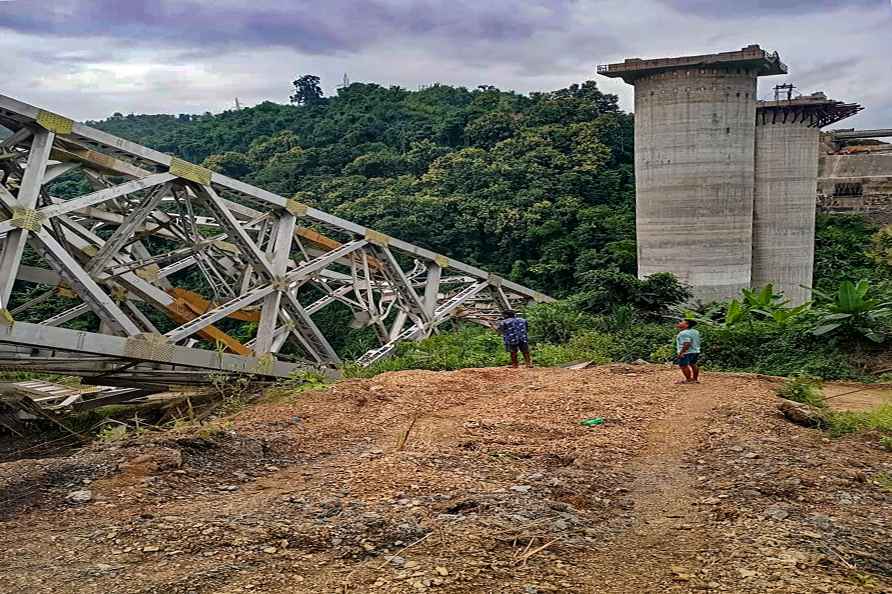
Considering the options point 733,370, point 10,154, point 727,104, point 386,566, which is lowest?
point 733,370

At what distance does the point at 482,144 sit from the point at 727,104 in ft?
60.1

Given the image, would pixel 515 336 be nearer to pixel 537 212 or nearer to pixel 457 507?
pixel 457 507

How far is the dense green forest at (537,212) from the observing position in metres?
14.4

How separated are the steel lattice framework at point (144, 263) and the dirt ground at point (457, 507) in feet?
10.6

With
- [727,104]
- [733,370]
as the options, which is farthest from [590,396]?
[727,104]

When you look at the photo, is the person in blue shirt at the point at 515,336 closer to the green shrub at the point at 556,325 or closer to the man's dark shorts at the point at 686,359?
the man's dark shorts at the point at 686,359

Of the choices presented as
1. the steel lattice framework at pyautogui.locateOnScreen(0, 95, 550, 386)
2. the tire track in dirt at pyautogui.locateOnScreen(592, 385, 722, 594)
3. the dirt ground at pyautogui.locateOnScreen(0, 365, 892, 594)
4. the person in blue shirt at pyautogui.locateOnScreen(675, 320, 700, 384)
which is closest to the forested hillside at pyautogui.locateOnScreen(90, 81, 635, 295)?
the steel lattice framework at pyautogui.locateOnScreen(0, 95, 550, 386)

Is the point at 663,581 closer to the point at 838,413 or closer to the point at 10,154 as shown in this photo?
the point at 838,413

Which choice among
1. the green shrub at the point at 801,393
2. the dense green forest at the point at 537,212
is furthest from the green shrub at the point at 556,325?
the green shrub at the point at 801,393

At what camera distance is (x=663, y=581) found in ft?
14.1

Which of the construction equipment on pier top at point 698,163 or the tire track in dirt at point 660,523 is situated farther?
the construction equipment on pier top at point 698,163

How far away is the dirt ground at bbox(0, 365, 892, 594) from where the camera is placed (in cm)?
431

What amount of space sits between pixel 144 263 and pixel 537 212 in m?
19.0

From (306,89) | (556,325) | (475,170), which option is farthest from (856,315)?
(306,89)
